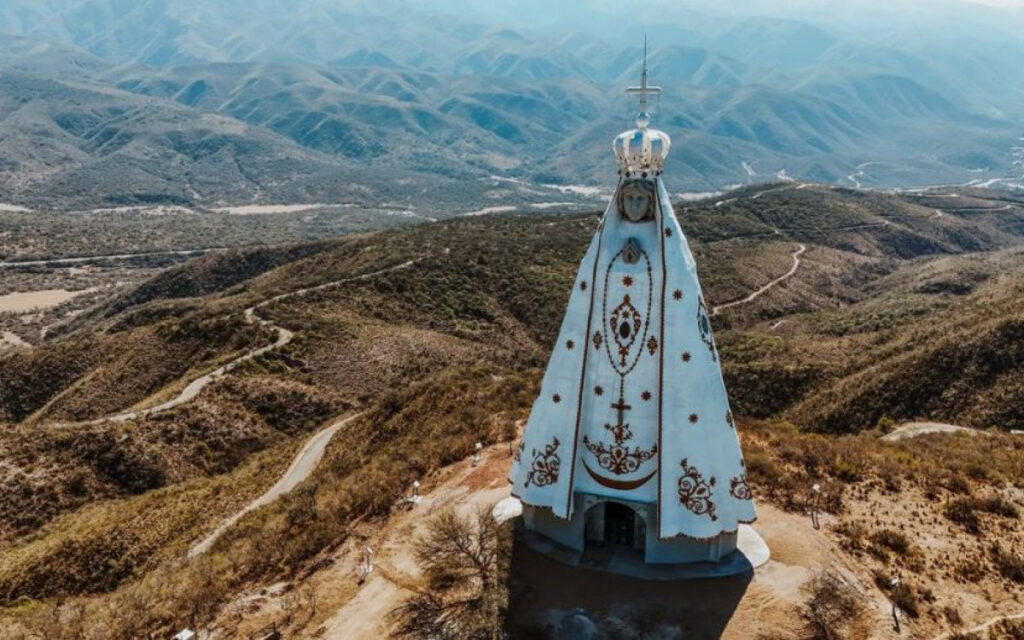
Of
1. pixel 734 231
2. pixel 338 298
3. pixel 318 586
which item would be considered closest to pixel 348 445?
pixel 318 586

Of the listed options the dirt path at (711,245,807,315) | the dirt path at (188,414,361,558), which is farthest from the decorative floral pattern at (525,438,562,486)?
the dirt path at (711,245,807,315)

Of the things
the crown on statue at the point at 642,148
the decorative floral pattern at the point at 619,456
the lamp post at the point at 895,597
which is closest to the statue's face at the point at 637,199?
the crown on statue at the point at 642,148

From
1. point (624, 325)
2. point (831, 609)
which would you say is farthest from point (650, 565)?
point (624, 325)

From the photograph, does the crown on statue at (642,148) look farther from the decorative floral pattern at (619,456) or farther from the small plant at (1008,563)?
the small plant at (1008,563)

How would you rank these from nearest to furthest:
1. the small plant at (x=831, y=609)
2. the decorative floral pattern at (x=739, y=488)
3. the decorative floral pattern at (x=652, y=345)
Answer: the small plant at (x=831, y=609), the decorative floral pattern at (x=652, y=345), the decorative floral pattern at (x=739, y=488)

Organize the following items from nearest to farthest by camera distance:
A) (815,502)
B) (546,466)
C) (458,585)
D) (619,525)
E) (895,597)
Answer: (895,597) → (458,585) → (546,466) → (619,525) → (815,502)

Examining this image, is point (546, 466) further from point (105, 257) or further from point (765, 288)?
point (105, 257)
